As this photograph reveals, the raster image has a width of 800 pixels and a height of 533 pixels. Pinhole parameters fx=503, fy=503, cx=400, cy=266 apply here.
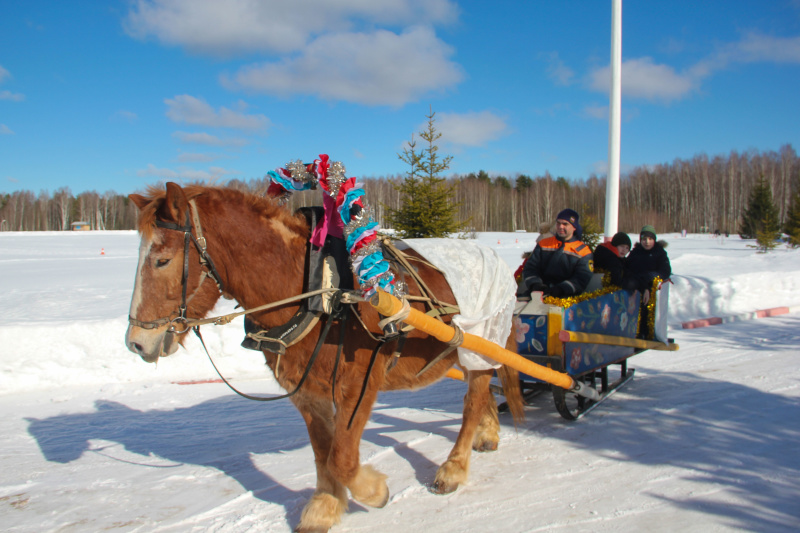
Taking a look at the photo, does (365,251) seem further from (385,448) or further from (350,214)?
(385,448)

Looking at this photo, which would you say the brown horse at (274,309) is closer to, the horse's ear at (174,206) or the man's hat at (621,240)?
the horse's ear at (174,206)

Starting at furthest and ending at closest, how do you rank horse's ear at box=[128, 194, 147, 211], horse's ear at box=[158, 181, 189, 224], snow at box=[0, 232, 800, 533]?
snow at box=[0, 232, 800, 533] < horse's ear at box=[128, 194, 147, 211] < horse's ear at box=[158, 181, 189, 224]

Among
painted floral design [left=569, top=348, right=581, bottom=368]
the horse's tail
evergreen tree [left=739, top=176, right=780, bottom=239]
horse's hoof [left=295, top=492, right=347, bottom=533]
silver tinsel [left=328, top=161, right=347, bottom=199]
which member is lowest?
horse's hoof [left=295, top=492, right=347, bottom=533]

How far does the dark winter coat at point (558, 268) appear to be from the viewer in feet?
16.1

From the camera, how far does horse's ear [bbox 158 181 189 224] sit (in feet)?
7.91

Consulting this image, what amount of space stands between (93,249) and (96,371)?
81.8ft

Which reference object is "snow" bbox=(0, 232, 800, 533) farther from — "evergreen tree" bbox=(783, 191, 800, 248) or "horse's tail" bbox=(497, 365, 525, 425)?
"evergreen tree" bbox=(783, 191, 800, 248)

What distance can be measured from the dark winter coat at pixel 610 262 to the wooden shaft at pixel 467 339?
75.7 inches

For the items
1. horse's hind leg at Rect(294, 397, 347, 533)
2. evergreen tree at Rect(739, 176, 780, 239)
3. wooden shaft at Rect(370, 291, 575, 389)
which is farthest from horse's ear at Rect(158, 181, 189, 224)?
evergreen tree at Rect(739, 176, 780, 239)

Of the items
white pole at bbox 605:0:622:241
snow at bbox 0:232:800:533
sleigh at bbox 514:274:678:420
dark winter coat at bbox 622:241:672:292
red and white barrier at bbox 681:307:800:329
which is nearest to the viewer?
snow at bbox 0:232:800:533

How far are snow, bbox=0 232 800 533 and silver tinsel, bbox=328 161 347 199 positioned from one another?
6.68 feet

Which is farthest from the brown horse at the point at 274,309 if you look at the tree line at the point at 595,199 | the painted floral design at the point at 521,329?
the tree line at the point at 595,199

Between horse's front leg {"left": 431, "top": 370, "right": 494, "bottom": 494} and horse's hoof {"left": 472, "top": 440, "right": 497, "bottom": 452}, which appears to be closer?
horse's front leg {"left": 431, "top": 370, "right": 494, "bottom": 494}

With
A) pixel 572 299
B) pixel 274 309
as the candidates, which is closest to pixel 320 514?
pixel 274 309
